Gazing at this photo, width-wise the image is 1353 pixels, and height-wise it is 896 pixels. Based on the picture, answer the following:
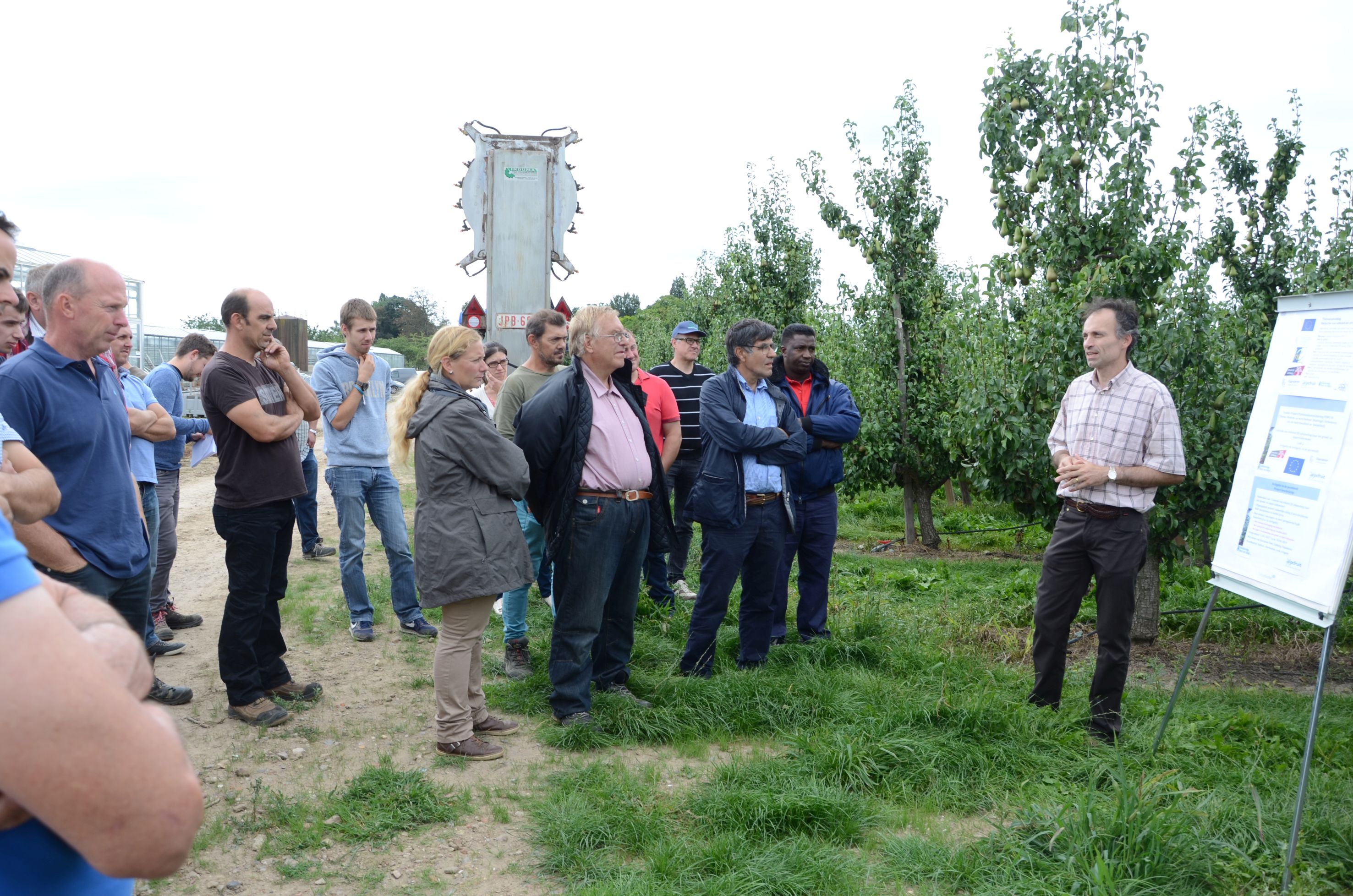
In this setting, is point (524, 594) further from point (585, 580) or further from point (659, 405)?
point (659, 405)

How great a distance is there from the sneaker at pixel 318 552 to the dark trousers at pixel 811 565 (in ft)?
15.7

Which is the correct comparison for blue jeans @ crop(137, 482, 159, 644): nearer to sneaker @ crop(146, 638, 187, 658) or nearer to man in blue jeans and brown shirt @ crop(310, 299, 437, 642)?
sneaker @ crop(146, 638, 187, 658)

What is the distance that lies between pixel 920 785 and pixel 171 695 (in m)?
3.86

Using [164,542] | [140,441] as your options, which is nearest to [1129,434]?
[140,441]

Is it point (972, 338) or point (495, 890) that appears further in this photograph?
point (972, 338)

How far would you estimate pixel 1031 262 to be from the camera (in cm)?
700

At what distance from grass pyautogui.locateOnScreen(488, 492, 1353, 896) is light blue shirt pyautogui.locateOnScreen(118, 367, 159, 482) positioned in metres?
2.46

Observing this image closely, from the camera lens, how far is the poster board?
3354 mm

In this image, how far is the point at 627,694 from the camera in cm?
488

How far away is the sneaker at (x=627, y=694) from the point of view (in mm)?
4758

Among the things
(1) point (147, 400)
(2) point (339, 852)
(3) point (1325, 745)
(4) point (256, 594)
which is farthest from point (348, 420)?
(3) point (1325, 745)

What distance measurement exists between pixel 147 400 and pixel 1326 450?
6.28 m

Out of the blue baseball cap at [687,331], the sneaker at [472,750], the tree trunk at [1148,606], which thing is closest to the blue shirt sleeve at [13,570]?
the sneaker at [472,750]

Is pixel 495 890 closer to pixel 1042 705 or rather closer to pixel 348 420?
pixel 1042 705
